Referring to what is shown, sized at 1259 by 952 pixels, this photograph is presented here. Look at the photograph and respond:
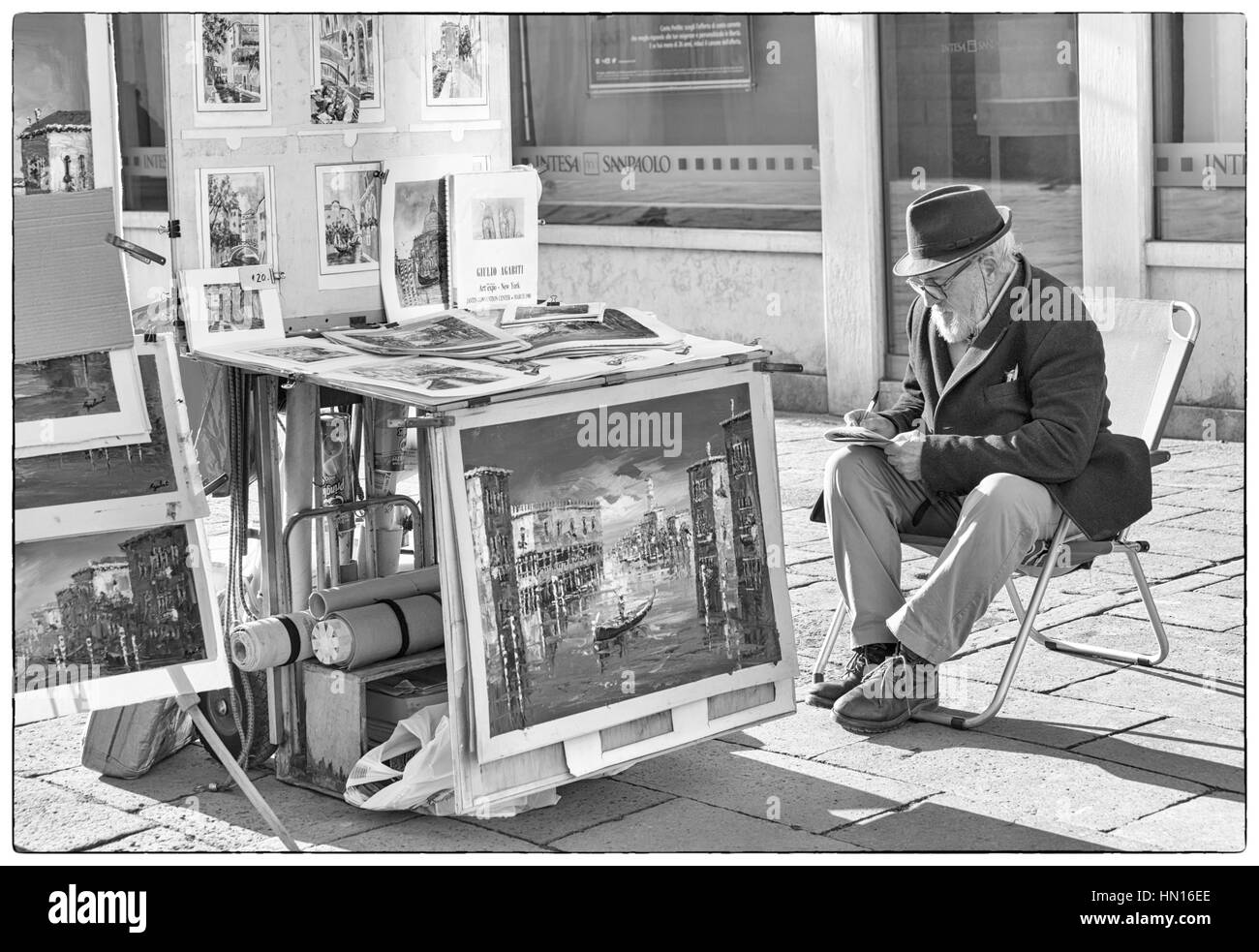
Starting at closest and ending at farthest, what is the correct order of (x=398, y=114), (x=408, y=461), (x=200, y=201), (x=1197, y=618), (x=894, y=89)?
1. (x=200, y=201)
2. (x=398, y=114)
3. (x=408, y=461)
4. (x=1197, y=618)
5. (x=894, y=89)

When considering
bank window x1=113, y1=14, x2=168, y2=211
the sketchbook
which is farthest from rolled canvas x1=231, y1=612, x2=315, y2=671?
bank window x1=113, y1=14, x2=168, y2=211

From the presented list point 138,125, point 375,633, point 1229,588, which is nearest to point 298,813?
point 375,633

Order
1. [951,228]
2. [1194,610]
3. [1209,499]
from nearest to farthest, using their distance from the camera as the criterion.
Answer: [951,228], [1194,610], [1209,499]

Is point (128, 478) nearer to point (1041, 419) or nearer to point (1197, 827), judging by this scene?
point (1041, 419)

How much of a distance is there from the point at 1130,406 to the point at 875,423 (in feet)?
2.40

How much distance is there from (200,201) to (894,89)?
5.15 metres

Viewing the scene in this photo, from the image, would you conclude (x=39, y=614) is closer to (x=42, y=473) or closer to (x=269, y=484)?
(x=42, y=473)

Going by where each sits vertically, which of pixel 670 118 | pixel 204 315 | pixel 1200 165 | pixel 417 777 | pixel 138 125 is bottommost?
pixel 417 777

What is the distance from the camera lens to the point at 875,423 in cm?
428

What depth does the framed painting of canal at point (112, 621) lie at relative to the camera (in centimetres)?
333

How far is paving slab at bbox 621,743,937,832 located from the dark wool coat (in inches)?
28.5

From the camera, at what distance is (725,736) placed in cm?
415

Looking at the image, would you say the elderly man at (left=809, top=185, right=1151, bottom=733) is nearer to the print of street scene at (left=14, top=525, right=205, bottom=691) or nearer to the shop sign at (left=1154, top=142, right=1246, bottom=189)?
the print of street scene at (left=14, top=525, right=205, bottom=691)
